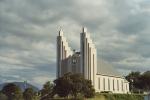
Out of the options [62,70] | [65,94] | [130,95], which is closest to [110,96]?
[130,95]

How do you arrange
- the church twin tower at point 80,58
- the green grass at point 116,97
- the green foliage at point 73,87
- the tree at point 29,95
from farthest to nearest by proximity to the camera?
the church twin tower at point 80,58 < the tree at point 29,95 < the green grass at point 116,97 < the green foliage at point 73,87

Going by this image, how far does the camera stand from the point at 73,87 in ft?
387

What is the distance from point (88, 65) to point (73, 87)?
3032cm

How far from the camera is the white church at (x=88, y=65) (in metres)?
148

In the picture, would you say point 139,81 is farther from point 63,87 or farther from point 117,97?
point 63,87

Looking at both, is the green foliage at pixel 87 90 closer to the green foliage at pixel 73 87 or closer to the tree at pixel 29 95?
the green foliage at pixel 73 87

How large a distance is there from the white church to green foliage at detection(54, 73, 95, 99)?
80.5ft

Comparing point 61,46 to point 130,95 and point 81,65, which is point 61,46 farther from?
point 130,95

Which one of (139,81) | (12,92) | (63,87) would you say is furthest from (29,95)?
(139,81)

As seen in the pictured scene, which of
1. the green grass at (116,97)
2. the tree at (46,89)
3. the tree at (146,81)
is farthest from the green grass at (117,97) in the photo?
the tree at (146,81)

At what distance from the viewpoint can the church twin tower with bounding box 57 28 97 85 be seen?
14725 centimetres

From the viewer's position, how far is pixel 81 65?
15000 centimetres

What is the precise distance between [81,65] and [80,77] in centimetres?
2845

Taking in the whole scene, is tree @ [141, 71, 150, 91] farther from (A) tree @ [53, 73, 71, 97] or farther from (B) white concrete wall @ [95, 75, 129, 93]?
(A) tree @ [53, 73, 71, 97]
